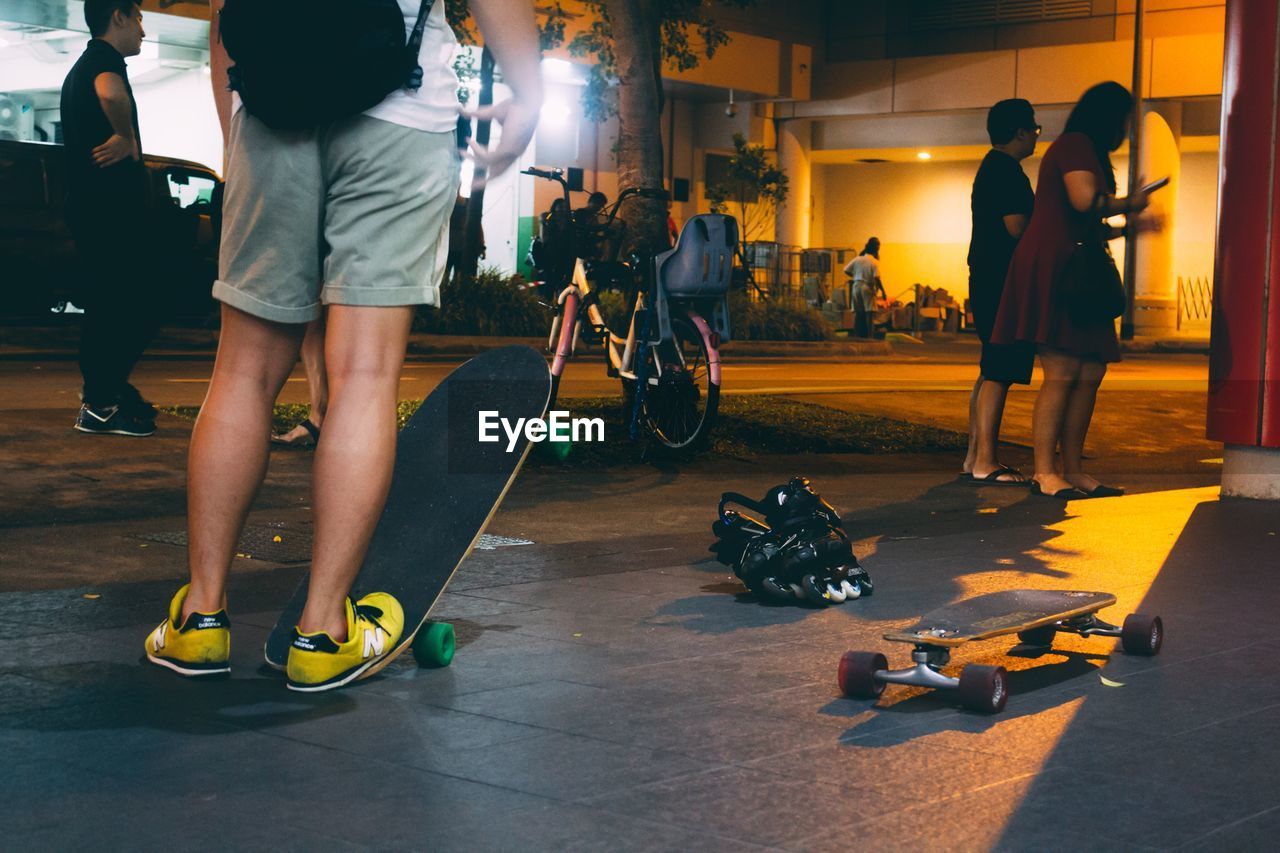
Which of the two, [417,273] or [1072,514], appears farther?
[1072,514]

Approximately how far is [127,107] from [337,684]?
5.16 meters

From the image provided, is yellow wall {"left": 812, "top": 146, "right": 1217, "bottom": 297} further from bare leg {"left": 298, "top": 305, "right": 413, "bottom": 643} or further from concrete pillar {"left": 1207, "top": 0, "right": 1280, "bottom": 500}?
bare leg {"left": 298, "top": 305, "right": 413, "bottom": 643}

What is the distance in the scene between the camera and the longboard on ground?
345 cm

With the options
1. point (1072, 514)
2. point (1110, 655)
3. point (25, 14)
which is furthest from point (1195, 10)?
point (1110, 655)

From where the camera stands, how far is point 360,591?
3.92 meters

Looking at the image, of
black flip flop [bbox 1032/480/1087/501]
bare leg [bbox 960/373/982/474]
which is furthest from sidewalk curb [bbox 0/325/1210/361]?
black flip flop [bbox 1032/480/1087/501]

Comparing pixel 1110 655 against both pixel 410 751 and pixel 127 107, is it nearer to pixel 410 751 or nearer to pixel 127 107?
pixel 410 751

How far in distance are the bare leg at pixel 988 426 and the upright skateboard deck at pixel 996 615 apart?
4.10 metres

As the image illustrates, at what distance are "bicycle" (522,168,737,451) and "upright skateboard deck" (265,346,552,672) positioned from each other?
465cm

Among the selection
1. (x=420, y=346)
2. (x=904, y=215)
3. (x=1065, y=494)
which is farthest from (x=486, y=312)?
(x=904, y=215)

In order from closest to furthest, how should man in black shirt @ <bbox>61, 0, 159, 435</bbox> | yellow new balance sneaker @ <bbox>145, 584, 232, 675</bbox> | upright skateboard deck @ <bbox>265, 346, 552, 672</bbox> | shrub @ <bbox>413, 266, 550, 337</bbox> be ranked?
yellow new balance sneaker @ <bbox>145, 584, 232, 675</bbox> < upright skateboard deck @ <bbox>265, 346, 552, 672</bbox> < man in black shirt @ <bbox>61, 0, 159, 435</bbox> < shrub @ <bbox>413, 266, 550, 337</bbox>

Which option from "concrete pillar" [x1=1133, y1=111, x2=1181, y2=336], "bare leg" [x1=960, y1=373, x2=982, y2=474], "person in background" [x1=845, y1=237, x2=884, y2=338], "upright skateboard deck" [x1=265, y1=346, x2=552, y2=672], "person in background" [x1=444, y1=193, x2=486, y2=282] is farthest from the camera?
"concrete pillar" [x1=1133, y1=111, x2=1181, y2=336]

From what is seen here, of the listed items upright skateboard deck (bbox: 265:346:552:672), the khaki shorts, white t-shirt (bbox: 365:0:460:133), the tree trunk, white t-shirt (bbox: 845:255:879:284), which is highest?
the tree trunk

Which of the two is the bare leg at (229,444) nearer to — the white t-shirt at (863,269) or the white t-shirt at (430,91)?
the white t-shirt at (430,91)
